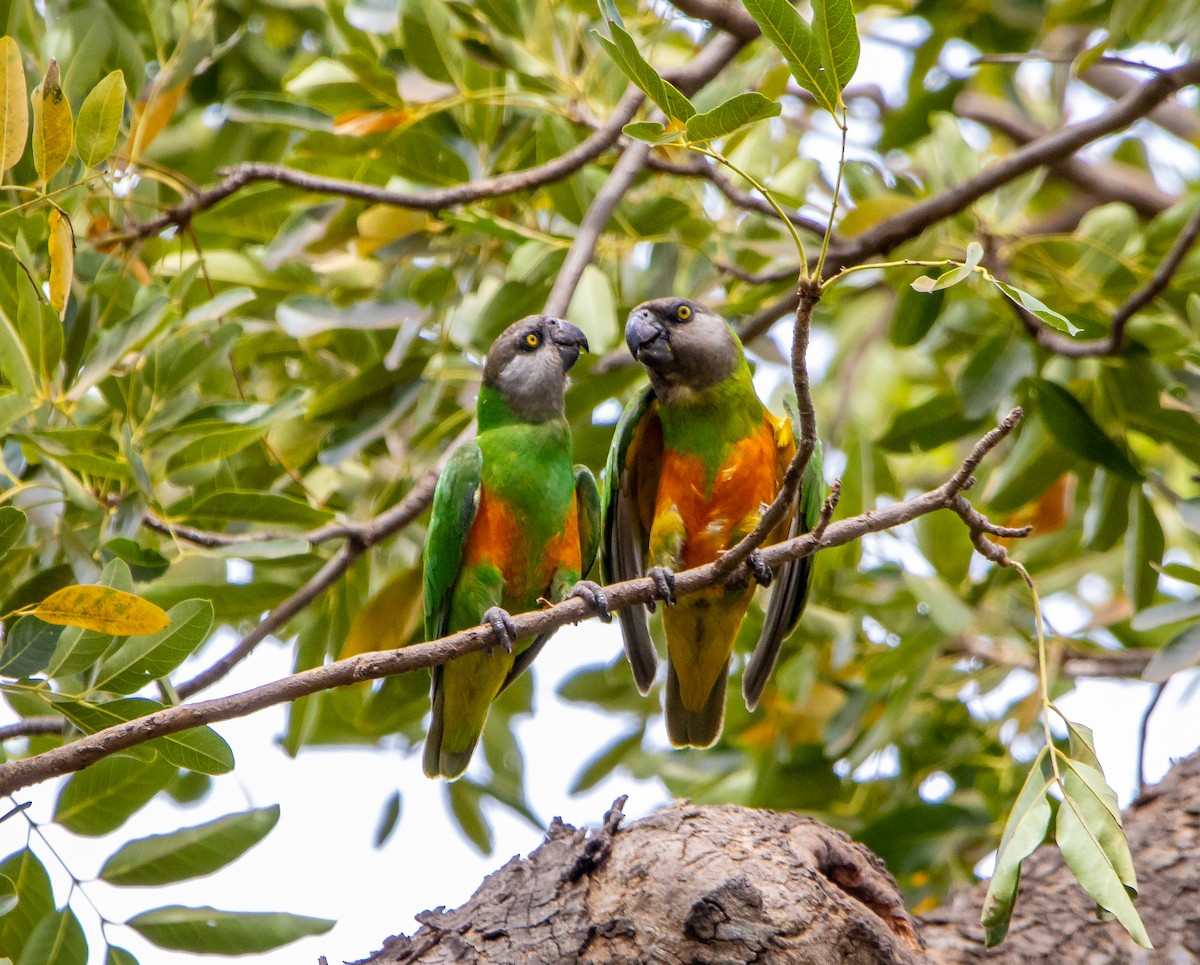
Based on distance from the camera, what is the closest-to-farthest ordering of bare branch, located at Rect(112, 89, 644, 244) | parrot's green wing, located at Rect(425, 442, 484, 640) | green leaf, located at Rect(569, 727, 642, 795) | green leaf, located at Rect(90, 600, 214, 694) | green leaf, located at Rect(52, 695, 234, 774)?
green leaf, located at Rect(52, 695, 234, 774) → green leaf, located at Rect(90, 600, 214, 694) → bare branch, located at Rect(112, 89, 644, 244) → parrot's green wing, located at Rect(425, 442, 484, 640) → green leaf, located at Rect(569, 727, 642, 795)

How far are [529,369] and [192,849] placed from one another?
231 cm

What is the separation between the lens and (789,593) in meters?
4.67

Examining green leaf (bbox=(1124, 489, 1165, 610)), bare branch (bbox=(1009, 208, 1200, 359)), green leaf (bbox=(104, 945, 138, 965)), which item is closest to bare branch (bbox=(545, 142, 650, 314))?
bare branch (bbox=(1009, 208, 1200, 359))

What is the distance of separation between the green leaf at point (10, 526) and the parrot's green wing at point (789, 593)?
273cm

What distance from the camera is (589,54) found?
17.2ft

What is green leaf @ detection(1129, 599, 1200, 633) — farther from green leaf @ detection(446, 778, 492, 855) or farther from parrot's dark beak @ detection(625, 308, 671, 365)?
green leaf @ detection(446, 778, 492, 855)

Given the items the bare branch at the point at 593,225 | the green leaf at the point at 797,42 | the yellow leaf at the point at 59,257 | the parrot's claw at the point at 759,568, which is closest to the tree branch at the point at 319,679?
the parrot's claw at the point at 759,568

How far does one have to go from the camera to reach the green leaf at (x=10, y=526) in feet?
10.5

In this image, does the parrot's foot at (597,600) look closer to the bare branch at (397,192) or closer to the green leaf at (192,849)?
the green leaf at (192,849)

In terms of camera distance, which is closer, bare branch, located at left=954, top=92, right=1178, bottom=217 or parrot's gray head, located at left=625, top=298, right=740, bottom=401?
parrot's gray head, located at left=625, top=298, right=740, bottom=401

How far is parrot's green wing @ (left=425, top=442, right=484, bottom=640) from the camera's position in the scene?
15.0ft

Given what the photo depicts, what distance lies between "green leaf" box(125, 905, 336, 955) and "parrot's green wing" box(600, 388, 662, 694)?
6.28ft

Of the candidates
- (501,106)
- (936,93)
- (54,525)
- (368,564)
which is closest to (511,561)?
(368,564)

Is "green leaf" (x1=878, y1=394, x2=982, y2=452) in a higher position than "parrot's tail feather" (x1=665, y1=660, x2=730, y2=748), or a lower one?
higher
